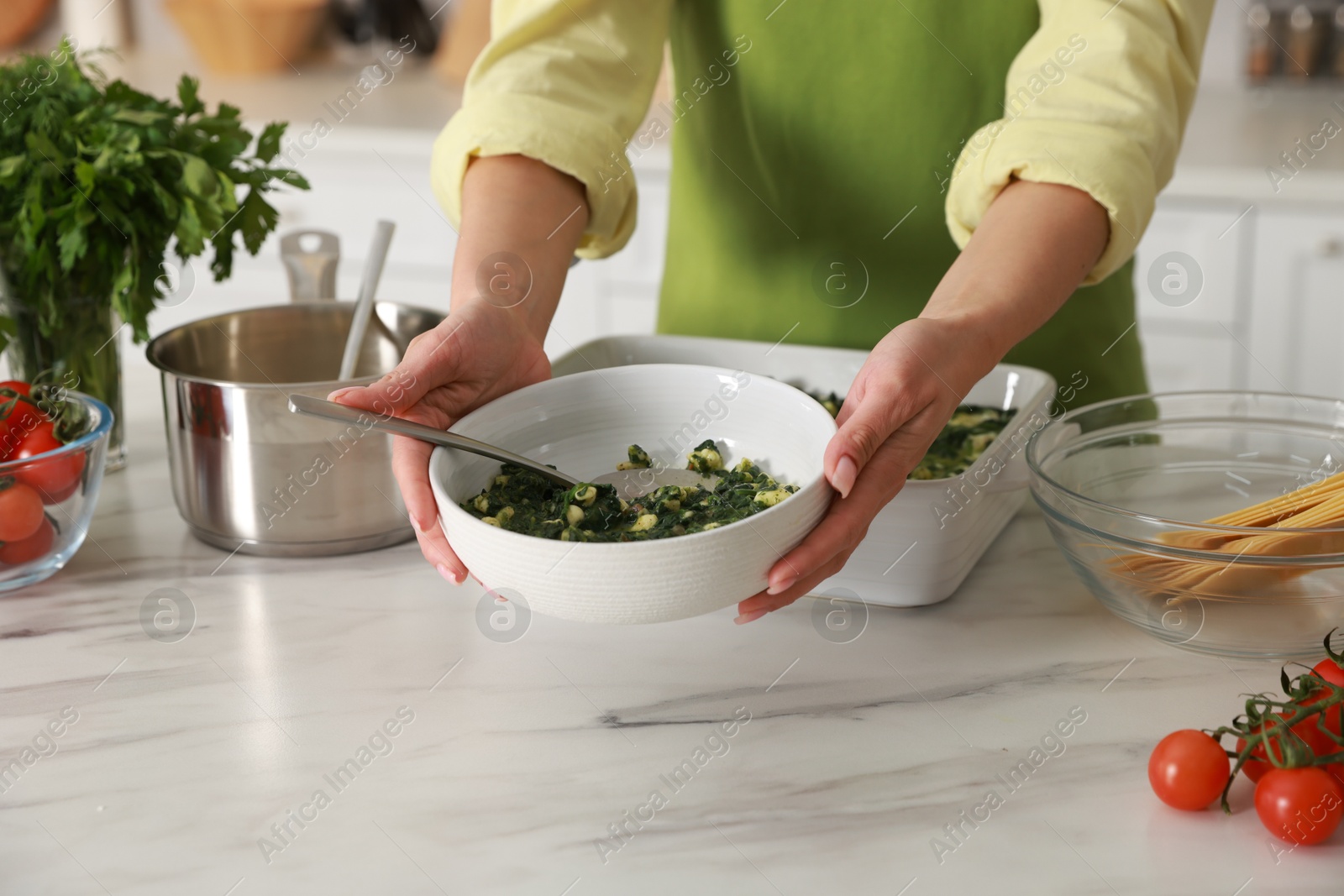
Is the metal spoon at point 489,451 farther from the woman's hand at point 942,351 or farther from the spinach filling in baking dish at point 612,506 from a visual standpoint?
the woman's hand at point 942,351

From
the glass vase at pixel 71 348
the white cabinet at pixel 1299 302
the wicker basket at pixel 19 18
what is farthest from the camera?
the wicker basket at pixel 19 18

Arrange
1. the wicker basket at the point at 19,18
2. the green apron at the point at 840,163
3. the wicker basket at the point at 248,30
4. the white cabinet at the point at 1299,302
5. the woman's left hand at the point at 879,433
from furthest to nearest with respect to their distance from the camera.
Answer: the wicker basket at the point at 19,18 → the wicker basket at the point at 248,30 → the white cabinet at the point at 1299,302 → the green apron at the point at 840,163 → the woman's left hand at the point at 879,433

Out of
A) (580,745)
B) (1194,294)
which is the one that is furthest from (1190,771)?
(1194,294)

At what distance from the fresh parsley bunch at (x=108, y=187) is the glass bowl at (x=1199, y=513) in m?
0.72

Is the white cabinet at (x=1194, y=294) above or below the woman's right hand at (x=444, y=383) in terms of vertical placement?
below

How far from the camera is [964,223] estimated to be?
1046 millimetres

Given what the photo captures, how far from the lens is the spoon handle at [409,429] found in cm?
75

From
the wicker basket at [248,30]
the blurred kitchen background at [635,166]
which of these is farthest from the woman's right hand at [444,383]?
the wicker basket at [248,30]

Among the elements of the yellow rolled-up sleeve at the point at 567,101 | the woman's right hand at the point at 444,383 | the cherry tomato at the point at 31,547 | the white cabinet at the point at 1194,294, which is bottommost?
the white cabinet at the point at 1194,294

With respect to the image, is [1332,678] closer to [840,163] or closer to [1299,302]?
[840,163]

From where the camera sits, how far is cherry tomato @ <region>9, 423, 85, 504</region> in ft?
2.94

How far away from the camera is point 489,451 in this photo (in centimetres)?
82

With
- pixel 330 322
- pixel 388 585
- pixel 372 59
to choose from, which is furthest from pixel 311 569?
pixel 372 59

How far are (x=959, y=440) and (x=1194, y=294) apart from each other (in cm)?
130
